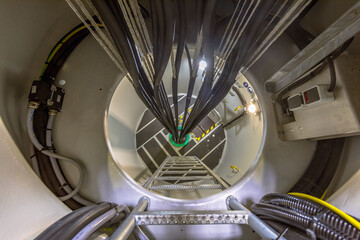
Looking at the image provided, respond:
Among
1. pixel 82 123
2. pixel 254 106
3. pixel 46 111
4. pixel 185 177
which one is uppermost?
pixel 46 111

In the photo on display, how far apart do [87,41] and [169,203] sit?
117cm

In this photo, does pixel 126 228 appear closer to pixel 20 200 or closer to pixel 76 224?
pixel 76 224

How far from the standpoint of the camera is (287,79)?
99 cm

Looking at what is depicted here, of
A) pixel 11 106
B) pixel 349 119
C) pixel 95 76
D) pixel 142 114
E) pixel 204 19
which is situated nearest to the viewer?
pixel 204 19

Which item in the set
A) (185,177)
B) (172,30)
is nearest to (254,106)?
(185,177)

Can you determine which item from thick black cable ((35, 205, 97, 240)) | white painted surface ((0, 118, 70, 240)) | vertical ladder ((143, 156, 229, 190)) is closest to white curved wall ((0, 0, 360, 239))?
white painted surface ((0, 118, 70, 240))

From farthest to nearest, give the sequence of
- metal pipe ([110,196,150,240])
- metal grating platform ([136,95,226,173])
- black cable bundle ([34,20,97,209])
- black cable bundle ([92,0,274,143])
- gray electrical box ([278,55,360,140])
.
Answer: metal grating platform ([136,95,226,173])
black cable bundle ([34,20,97,209])
gray electrical box ([278,55,360,140])
metal pipe ([110,196,150,240])
black cable bundle ([92,0,274,143])

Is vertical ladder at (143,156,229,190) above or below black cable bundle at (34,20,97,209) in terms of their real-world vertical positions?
below

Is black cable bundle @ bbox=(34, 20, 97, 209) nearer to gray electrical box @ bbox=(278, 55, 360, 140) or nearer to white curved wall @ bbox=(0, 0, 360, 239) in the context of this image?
white curved wall @ bbox=(0, 0, 360, 239)

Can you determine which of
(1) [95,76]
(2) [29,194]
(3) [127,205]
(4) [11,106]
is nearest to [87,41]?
(1) [95,76]

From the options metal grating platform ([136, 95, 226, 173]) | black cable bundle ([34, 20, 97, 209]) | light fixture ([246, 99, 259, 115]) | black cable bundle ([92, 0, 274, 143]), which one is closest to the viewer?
black cable bundle ([92, 0, 274, 143])

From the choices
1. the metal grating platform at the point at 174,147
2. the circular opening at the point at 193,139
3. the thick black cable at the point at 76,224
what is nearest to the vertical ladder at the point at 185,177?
the circular opening at the point at 193,139

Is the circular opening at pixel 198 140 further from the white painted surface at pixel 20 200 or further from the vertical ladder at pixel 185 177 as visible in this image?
the white painted surface at pixel 20 200

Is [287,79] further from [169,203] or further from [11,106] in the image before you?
[11,106]
